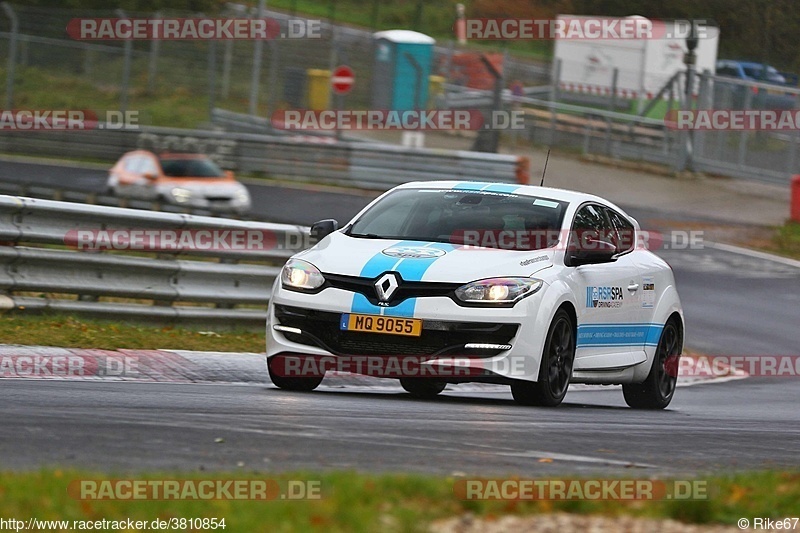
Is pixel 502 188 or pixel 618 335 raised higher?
pixel 502 188

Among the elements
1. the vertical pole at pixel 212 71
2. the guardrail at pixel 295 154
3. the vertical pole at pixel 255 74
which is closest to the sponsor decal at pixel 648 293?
the guardrail at pixel 295 154

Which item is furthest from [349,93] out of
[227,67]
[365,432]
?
[365,432]

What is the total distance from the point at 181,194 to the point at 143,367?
703 inches

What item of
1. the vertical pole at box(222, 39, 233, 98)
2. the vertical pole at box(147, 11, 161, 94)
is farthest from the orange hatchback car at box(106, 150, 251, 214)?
the vertical pole at box(222, 39, 233, 98)

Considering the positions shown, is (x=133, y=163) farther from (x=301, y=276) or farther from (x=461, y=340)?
(x=461, y=340)

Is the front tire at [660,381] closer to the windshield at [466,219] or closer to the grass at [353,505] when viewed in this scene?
the windshield at [466,219]

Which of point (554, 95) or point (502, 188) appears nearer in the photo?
point (502, 188)

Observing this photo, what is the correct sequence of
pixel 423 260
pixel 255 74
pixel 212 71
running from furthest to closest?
pixel 255 74, pixel 212 71, pixel 423 260

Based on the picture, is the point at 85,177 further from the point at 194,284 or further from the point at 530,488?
the point at 530,488

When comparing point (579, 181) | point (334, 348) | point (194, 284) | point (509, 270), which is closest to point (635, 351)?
point (509, 270)

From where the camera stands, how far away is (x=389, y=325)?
9.17 meters

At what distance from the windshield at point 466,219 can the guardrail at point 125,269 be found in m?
3.13

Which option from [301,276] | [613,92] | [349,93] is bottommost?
[349,93]

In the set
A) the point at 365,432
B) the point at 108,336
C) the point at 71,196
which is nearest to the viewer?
the point at 365,432
